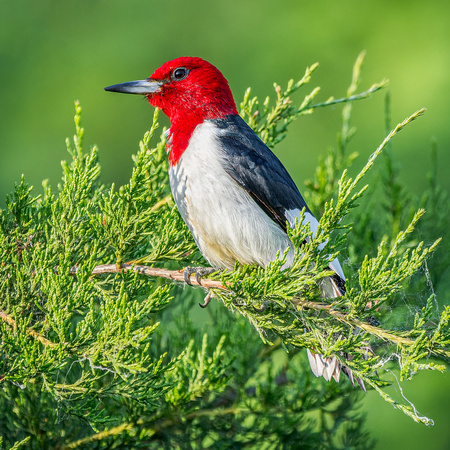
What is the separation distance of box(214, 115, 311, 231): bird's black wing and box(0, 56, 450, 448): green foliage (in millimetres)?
240

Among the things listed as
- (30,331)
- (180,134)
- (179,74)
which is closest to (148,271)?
(30,331)

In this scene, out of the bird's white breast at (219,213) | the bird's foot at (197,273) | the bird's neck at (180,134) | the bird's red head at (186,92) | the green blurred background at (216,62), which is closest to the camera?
the bird's foot at (197,273)

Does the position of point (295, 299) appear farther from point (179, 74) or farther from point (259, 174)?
point (179, 74)

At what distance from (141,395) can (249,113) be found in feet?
5.05

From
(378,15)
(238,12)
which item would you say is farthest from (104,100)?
(378,15)

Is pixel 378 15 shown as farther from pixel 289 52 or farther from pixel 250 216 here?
pixel 250 216

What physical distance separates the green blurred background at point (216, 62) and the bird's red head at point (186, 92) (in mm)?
3014

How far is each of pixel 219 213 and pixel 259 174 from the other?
27 cm

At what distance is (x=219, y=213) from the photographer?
2754 mm

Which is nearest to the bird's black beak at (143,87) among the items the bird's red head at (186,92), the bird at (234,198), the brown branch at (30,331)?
the bird's red head at (186,92)

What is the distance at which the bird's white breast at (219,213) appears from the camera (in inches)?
108

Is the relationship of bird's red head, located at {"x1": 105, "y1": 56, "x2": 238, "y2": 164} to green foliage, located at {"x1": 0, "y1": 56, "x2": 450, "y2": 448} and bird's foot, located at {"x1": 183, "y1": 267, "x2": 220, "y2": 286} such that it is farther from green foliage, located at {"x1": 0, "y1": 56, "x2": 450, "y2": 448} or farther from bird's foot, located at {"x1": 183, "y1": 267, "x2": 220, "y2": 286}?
bird's foot, located at {"x1": 183, "y1": 267, "x2": 220, "y2": 286}

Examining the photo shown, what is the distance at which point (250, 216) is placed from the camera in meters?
2.79

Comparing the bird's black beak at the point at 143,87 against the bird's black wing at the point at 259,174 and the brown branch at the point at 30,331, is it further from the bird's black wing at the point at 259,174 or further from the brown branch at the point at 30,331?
the brown branch at the point at 30,331
